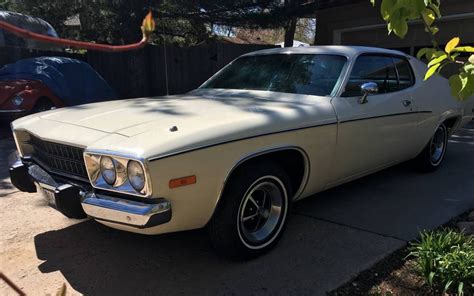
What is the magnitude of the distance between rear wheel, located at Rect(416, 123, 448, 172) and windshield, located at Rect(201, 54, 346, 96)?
2013mm

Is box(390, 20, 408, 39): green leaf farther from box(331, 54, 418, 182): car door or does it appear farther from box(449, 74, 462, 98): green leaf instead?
box(331, 54, 418, 182): car door

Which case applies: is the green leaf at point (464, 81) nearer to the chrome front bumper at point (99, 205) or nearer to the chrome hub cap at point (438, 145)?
the chrome front bumper at point (99, 205)

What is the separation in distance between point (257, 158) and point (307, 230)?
993mm

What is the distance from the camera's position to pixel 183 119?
10.6 feet

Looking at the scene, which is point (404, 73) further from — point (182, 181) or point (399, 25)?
point (182, 181)

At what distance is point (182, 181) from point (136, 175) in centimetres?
27

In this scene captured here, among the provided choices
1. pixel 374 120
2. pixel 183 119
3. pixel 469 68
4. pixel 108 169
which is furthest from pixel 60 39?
pixel 374 120

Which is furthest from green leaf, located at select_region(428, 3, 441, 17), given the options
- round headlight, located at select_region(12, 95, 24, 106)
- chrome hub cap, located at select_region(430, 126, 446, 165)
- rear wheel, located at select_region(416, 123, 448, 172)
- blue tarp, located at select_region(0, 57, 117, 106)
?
blue tarp, located at select_region(0, 57, 117, 106)

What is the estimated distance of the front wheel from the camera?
3113mm

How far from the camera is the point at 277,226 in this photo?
3551mm

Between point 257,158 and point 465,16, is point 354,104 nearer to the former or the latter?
point 257,158

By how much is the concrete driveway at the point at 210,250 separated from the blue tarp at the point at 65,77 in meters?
4.66

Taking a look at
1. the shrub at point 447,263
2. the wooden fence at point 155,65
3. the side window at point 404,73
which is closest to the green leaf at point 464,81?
the shrub at point 447,263

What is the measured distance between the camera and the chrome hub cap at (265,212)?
11.2 feet
